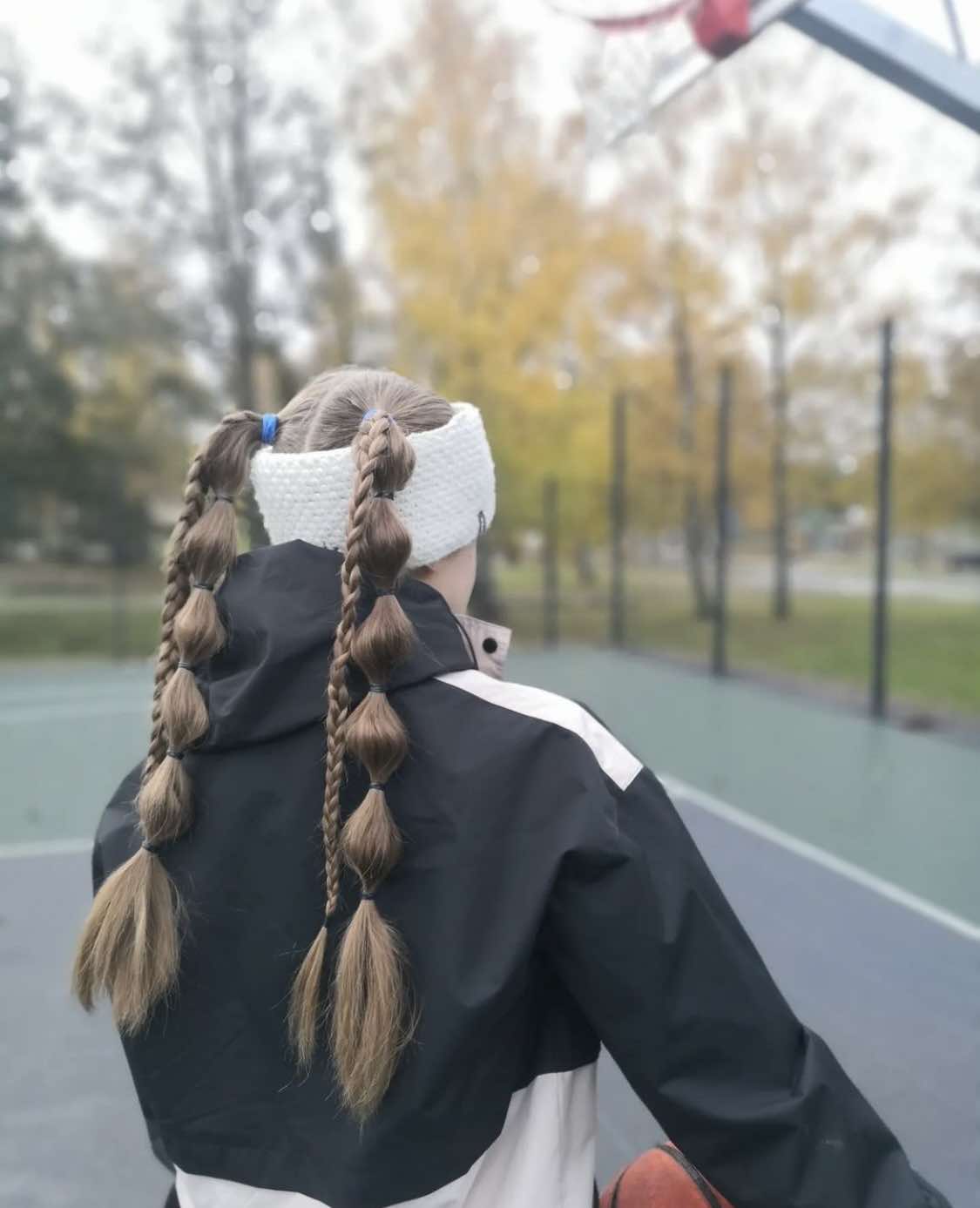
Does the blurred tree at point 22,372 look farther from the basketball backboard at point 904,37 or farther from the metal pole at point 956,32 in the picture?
the metal pole at point 956,32

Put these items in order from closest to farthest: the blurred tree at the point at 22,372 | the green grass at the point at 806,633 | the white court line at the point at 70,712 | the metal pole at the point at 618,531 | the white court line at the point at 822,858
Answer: the white court line at the point at 822,858 < the white court line at the point at 70,712 < the green grass at the point at 806,633 < the metal pole at the point at 618,531 < the blurred tree at the point at 22,372

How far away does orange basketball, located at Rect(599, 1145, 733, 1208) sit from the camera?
1.31 meters

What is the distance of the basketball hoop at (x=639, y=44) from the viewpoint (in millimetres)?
3537

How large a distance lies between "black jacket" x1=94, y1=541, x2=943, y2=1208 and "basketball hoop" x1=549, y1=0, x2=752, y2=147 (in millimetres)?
3076

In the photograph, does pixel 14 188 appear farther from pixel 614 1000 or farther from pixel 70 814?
pixel 614 1000

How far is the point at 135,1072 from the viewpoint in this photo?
1204 mm

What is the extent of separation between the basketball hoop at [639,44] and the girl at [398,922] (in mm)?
2928

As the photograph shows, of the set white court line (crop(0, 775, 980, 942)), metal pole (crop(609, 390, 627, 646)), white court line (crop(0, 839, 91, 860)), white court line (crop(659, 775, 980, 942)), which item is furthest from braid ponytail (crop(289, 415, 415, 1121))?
metal pole (crop(609, 390, 627, 646))

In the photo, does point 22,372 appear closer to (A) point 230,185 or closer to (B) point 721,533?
(A) point 230,185

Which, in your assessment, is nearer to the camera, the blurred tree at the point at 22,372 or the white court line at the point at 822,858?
the white court line at the point at 822,858

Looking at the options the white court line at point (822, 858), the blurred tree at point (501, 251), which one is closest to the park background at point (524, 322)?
the blurred tree at point (501, 251)

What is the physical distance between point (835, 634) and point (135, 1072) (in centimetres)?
1483

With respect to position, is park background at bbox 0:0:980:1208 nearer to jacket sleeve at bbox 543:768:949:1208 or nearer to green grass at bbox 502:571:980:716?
green grass at bbox 502:571:980:716

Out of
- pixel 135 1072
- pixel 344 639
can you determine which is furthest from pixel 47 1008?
pixel 344 639
